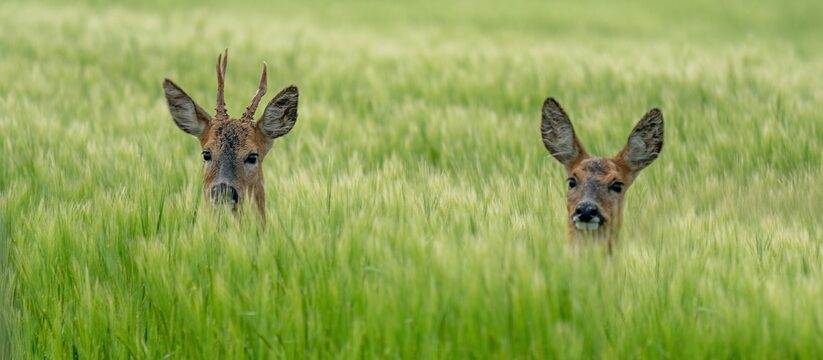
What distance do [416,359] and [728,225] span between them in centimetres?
209

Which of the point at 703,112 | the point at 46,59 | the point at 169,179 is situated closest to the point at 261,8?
the point at 46,59

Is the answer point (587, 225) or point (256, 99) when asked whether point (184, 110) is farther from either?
point (587, 225)

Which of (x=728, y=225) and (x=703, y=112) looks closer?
(x=728, y=225)

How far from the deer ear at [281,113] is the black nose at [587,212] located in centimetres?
155

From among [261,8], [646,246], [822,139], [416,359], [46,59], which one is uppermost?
[261,8]

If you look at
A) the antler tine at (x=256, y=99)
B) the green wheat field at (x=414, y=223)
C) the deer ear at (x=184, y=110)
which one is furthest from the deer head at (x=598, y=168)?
the deer ear at (x=184, y=110)

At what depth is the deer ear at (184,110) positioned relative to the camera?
225 inches

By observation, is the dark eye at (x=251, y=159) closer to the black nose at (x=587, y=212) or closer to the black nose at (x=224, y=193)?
the black nose at (x=224, y=193)

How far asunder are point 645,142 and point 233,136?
6.85 feet

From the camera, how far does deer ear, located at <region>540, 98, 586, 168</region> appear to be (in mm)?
5418

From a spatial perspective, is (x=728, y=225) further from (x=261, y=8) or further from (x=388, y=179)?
(x=261, y=8)

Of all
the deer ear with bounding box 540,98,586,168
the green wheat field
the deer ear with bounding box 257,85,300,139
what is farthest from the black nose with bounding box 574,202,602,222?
the deer ear with bounding box 257,85,300,139

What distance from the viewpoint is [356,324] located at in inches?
166

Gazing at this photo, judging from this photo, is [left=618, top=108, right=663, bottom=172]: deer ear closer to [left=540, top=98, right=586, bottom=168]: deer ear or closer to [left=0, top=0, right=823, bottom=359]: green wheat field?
[left=540, top=98, right=586, bottom=168]: deer ear
